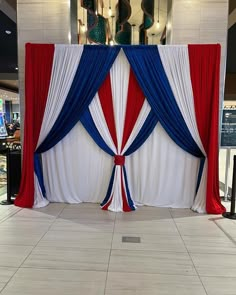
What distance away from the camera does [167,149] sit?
13.8ft

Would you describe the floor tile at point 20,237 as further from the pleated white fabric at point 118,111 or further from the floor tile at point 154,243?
the pleated white fabric at point 118,111

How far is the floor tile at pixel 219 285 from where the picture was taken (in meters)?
2.21

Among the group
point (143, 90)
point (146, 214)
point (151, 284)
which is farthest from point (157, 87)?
point (151, 284)

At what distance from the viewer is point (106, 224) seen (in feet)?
11.8

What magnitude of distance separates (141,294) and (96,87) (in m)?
2.93

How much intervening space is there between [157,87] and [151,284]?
2.75 metres

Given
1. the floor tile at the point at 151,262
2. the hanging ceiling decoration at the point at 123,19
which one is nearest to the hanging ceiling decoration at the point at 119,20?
the hanging ceiling decoration at the point at 123,19

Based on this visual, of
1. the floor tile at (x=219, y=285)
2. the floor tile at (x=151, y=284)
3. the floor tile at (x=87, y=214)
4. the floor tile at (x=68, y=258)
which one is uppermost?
the floor tile at (x=87, y=214)

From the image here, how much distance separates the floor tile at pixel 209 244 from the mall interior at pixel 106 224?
0.04ft

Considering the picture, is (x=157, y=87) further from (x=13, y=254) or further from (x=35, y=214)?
(x=13, y=254)

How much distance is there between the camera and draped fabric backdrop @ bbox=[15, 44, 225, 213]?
403 centimetres

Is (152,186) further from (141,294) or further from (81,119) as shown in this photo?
(141,294)

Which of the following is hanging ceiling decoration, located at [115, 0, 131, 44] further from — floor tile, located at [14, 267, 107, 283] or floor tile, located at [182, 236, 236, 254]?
floor tile, located at [14, 267, 107, 283]

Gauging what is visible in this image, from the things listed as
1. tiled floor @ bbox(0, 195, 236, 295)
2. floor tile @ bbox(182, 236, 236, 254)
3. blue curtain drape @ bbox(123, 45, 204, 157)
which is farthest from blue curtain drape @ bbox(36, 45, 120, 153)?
floor tile @ bbox(182, 236, 236, 254)
